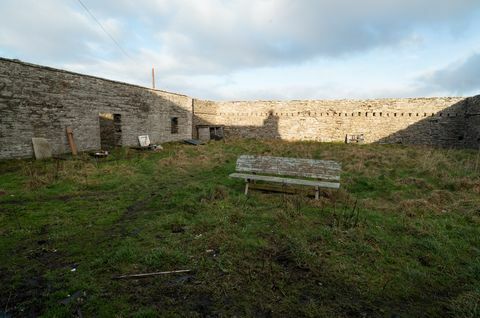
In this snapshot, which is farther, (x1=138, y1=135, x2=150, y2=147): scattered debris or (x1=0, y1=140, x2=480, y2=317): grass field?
(x1=138, y1=135, x2=150, y2=147): scattered debris

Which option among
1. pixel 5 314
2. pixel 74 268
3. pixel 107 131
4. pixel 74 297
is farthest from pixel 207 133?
pixel 5 314

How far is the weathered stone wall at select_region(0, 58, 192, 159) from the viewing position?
9844 millimetres

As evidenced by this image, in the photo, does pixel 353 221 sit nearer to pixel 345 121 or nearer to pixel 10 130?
pixel 10 130

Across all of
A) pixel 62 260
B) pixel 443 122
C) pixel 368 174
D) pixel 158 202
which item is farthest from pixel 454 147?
pixel 62 260

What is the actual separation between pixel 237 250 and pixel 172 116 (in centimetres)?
1705

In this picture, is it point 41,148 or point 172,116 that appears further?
point 172,116

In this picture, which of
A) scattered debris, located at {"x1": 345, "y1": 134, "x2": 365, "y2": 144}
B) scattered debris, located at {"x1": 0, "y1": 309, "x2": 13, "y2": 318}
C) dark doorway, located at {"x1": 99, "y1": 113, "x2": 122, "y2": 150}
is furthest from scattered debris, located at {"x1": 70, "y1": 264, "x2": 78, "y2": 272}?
scattered debris, located at {"x1": 345, "y1": 134, "x2": 365, "y2": 144}

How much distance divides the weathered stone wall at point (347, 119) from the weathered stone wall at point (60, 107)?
711 cm

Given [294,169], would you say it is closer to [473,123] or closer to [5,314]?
[5,314]

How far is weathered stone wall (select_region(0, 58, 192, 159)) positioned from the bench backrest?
367 inches

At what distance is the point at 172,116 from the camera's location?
64.0 feet

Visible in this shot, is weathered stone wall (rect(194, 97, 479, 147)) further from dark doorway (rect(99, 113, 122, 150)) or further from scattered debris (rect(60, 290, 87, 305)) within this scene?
scattered debris (rect(60, 290, 87, 305))

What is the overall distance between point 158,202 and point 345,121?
17.0 metres

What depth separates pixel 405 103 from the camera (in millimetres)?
17516
